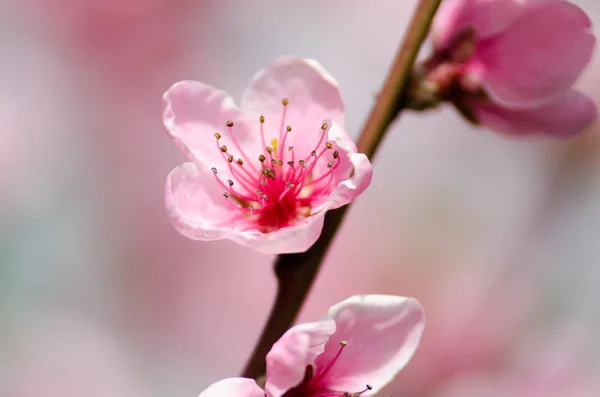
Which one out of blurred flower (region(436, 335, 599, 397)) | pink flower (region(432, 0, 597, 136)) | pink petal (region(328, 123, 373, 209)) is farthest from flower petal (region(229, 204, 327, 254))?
blurred flower (region(436, 335, 599, 397))

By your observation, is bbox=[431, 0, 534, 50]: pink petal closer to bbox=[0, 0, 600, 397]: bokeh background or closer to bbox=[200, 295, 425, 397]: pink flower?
bbox=[200, 295, 425, 397]: pink flower

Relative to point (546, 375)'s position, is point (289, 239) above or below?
above

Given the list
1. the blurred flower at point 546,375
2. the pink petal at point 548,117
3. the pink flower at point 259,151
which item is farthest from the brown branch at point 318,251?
the blurred flower at point 546,375

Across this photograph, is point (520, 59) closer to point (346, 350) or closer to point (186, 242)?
point (346, 350)

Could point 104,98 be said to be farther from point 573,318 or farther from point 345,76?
point 573,318

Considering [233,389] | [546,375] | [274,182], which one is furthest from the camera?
[546,375]

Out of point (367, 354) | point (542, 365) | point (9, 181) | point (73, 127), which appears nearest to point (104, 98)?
point (73, 127)

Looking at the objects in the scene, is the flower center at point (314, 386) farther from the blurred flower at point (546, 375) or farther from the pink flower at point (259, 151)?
the blurred flower at point (546, 375)

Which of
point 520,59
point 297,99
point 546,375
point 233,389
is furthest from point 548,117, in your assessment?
point 546,375
